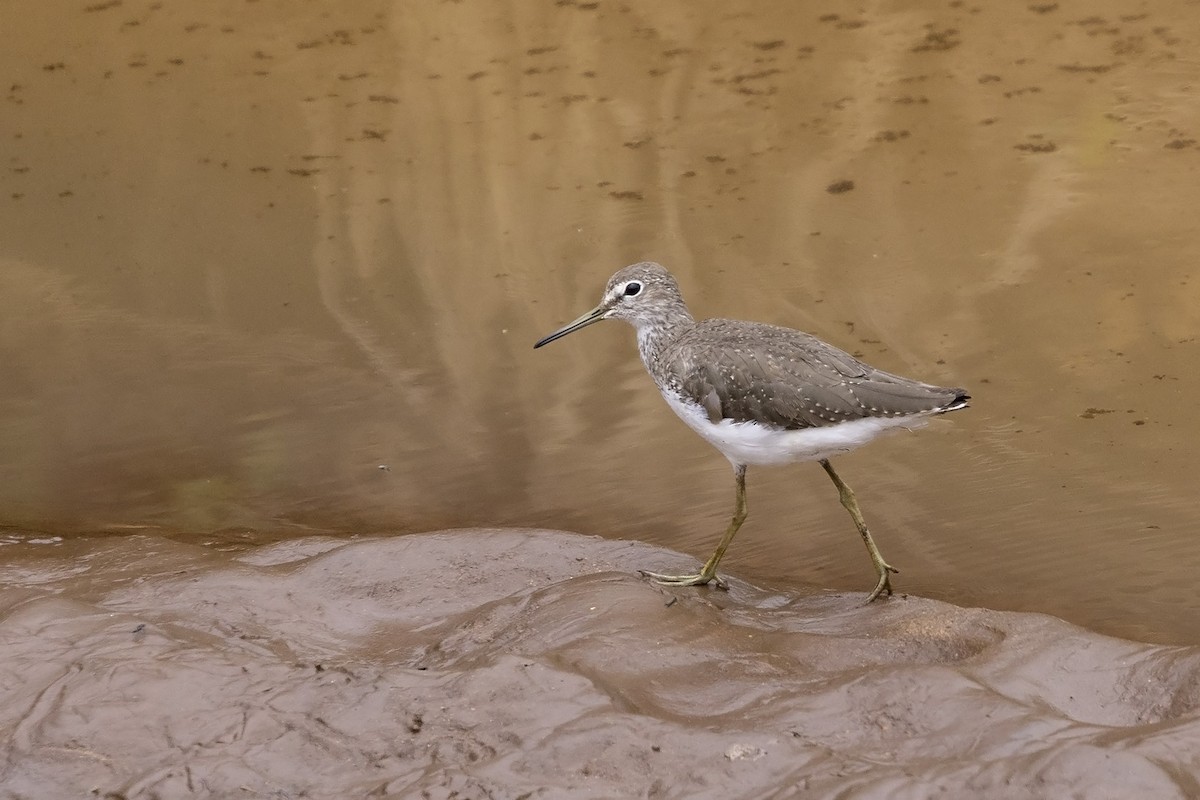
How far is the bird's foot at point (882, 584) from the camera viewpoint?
15.5 feet

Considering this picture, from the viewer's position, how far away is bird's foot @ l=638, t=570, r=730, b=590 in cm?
482

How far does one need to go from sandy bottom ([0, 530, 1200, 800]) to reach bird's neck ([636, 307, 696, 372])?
1.13m

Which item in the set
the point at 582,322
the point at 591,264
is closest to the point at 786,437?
the point at 582,322

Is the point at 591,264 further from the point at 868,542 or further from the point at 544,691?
the point at 544,691

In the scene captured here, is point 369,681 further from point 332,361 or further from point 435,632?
point 332,361

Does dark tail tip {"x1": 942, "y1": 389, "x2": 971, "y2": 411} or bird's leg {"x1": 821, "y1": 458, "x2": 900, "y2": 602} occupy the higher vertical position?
dark tail tip {"x1": 942, "y1": 389, "x2": 971, "y2": 411}

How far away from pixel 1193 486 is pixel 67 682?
177 inches

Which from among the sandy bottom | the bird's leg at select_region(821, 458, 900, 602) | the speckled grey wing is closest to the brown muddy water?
the sandy bottom

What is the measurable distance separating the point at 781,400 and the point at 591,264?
2501 mm

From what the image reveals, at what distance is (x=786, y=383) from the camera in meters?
4.77

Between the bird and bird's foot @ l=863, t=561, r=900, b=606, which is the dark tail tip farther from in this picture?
bird's foot @ l=863, t=561, r=900, b=606

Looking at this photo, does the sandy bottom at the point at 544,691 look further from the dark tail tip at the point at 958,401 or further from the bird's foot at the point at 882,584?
the dark tail tip at the point at 958,401

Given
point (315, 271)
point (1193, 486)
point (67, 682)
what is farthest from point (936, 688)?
point (315, 271)

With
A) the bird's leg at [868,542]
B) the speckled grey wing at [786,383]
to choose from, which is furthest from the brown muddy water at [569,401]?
the speckled grey wing at [786,383]
